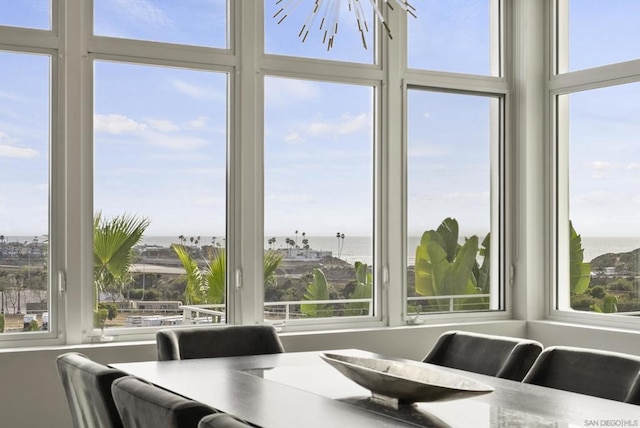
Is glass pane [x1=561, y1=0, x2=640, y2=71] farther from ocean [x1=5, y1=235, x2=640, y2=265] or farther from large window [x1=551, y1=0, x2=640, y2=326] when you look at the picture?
ocean [x1=5, y1=235, x2=640, y2=265]

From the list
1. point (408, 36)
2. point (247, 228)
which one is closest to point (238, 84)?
point (247, 228)

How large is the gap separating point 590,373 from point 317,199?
253cm

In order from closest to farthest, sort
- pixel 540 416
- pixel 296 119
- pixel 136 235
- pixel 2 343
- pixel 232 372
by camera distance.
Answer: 1. pixel 540 416
2. pixel 232 372
3. pixel 2 343
4. pixel 136 235
5. pixel 296 119

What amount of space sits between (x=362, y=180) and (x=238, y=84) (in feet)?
3.49

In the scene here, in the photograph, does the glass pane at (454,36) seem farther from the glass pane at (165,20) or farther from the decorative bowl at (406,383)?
the decorative bowl at (406,383)

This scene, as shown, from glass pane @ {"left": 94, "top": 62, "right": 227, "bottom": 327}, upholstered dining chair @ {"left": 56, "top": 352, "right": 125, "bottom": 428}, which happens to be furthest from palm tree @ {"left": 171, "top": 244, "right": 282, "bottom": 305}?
upholstered dining chair @ {"left": 56, "top": 352, "right": 125, "bottom": 428}

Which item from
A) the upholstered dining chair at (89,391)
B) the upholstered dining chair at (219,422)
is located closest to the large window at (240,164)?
the upholstered dining chair at (89,391)

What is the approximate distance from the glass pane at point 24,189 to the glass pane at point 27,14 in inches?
6.7

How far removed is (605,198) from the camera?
227 inches

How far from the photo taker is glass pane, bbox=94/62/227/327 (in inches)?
194

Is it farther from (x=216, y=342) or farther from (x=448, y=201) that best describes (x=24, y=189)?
(x=448, y=201)

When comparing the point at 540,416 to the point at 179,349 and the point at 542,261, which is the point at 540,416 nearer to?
the point at 179,349

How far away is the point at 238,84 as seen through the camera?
5.27m

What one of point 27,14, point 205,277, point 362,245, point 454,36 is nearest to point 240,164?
point 205,277
